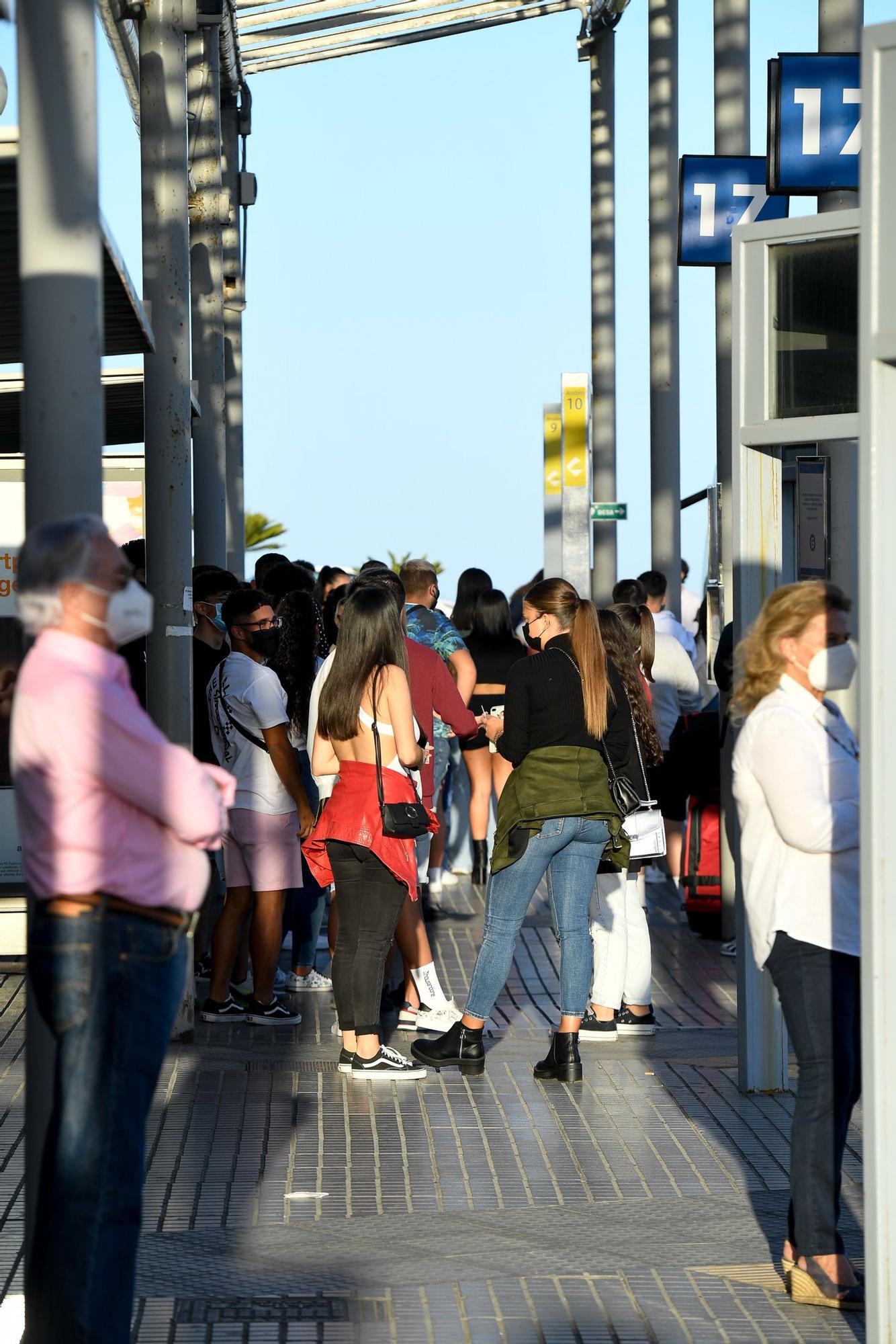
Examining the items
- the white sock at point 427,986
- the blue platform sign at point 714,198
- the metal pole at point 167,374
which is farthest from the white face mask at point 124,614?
the blue platform sign at point 714,198

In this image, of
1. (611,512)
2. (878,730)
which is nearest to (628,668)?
(878,730)

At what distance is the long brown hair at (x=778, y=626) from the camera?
513cm

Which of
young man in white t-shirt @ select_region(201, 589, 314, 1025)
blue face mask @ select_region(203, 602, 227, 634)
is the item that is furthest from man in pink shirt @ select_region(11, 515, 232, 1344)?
blue face mask @ select_region(203, 602, 227, 634)

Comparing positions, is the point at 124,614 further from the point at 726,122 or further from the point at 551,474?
the point at 551,474

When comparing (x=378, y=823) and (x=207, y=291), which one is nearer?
(x=378, y=823)

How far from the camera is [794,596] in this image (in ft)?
16.9

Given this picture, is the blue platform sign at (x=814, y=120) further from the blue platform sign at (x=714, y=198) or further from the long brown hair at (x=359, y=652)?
the long brown hair at (x=359, y=652)

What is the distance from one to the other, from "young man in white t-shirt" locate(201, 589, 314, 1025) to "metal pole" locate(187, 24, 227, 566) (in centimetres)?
656

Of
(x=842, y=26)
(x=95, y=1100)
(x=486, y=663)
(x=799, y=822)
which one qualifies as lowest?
(x=95, y=1100)

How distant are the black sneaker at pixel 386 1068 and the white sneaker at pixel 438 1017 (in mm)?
841

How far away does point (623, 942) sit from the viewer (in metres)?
8.60

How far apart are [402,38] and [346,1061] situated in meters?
19.8

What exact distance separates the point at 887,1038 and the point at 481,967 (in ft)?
11.3

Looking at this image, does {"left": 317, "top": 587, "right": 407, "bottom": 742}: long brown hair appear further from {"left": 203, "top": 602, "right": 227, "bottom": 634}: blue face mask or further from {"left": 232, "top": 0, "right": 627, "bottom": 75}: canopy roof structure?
{"left": 232, "top": 0, "right": 627, "bottom": 75}: canopy roof structure
